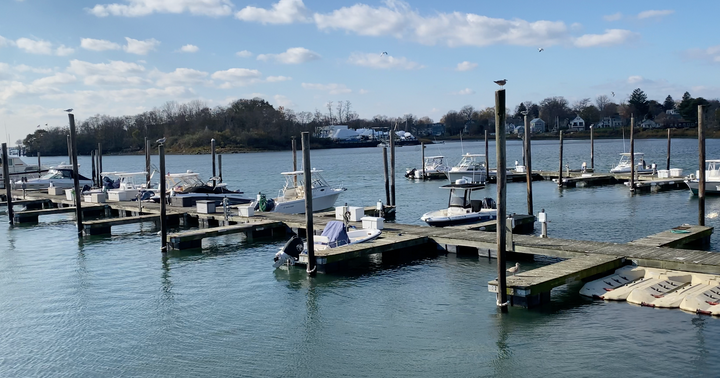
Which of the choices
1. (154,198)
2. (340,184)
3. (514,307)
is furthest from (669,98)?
(514,307)

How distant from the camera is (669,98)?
196 metres

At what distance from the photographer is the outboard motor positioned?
1944 centimetres

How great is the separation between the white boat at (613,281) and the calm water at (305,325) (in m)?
0.47

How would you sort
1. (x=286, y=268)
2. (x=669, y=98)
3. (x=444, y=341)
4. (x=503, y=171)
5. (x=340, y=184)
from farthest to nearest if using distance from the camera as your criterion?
(x=669, y=98), (x=340, y=184), (x=286, y=268), (x=503, y=171), (x=444, y=341)

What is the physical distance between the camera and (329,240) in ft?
69.5

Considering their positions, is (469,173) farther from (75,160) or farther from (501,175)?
(501,175)

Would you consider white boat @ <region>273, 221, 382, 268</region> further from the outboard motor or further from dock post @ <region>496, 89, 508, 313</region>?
dock post @ <region>496, 89, 508, 313</region>

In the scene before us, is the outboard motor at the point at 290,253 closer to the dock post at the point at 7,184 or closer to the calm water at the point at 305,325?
the calm water at the point at 305,325

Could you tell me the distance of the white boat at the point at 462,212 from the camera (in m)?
25.2

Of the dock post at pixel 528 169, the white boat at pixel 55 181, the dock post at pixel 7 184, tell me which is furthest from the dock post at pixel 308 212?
the white boat at pixel 55 181


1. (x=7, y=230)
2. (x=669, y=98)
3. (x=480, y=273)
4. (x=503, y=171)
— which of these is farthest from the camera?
(x=669, y=98)

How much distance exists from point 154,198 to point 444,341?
91.2 ft

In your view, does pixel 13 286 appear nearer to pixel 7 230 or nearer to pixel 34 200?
pixel 7 230

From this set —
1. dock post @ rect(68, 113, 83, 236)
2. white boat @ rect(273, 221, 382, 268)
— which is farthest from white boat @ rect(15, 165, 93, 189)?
white boat @ rect(273, 221, 382, 268)
